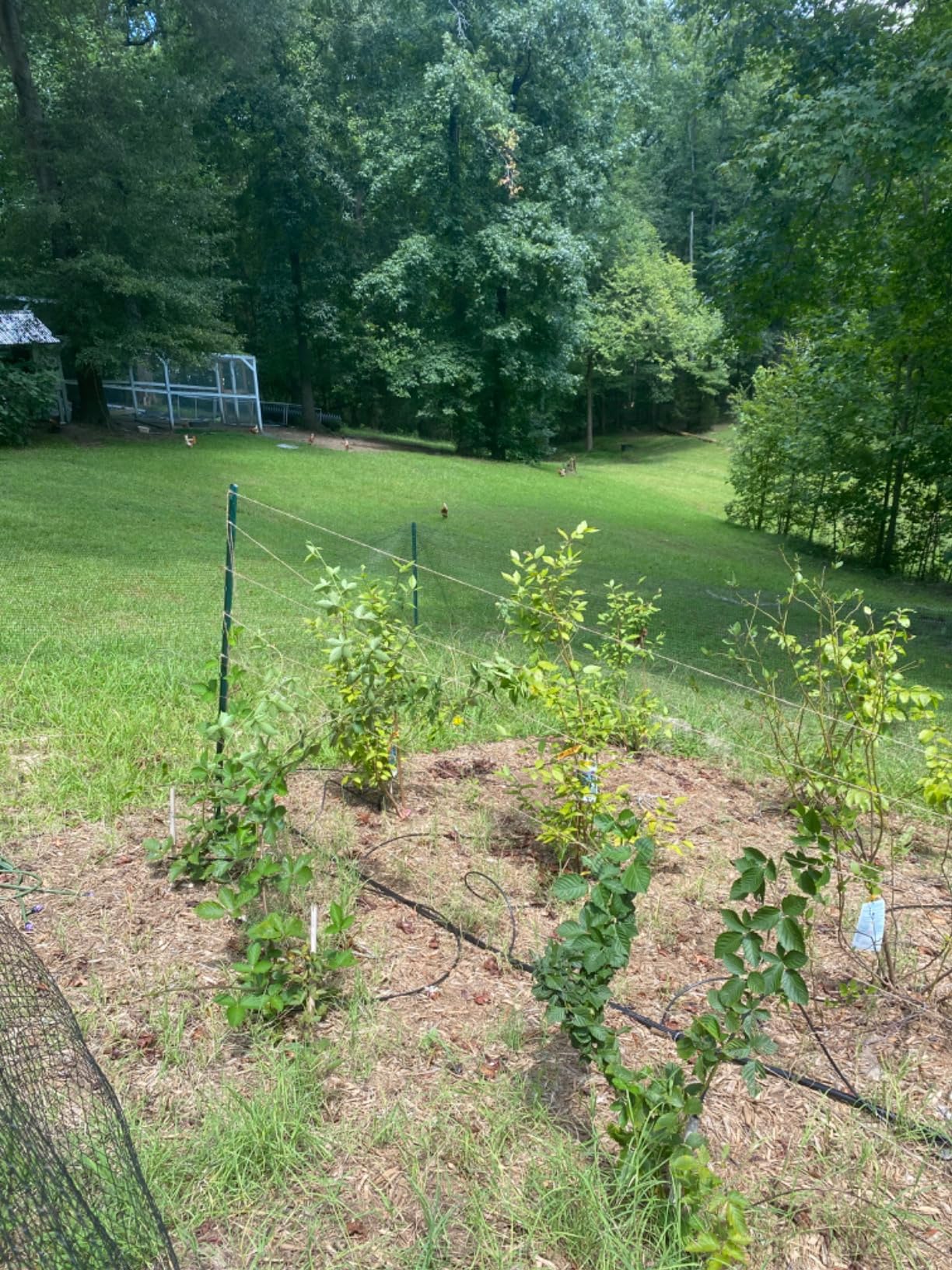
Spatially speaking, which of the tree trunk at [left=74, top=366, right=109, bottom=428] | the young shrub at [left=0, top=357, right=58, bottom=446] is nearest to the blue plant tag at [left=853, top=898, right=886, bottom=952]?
the young shrub at [left=0, top=357, right=58, bottom=446]

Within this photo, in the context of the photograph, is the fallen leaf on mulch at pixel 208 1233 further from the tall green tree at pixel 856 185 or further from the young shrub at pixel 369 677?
the tall green tree at pixel 856 185

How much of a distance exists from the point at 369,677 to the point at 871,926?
5.63 feet

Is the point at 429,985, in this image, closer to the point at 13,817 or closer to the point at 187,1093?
the point at 187,1093

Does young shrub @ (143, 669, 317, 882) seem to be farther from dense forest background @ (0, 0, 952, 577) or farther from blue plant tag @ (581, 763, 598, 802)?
dense forest background @ (0, 0, 952, 577)

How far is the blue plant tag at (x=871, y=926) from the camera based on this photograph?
2.38 m

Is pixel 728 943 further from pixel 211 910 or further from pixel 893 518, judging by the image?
pixel 893 518

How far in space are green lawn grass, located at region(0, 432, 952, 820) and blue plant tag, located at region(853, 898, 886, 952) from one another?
5.11 feet

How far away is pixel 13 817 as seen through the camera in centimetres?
321

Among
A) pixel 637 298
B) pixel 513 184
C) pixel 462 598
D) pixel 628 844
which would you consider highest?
pixel 513 184

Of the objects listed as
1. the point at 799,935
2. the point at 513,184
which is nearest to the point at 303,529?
the point at 799,935

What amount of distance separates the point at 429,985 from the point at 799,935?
3.66 ft

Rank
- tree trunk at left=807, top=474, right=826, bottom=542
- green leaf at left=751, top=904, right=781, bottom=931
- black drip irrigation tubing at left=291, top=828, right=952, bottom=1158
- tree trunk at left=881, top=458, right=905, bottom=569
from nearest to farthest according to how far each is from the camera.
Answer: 1. green leaf at left=751, top=904, right=781, bottom=931
2. black drip irrigation tubing at left=291, top=828, right=952, bottom=1158
3. tree trunk at left=881, top=458, right=905, bottom=569
4. tree trunk at left=807, top=474, right=826, bottom=542

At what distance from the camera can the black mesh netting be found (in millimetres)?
1260

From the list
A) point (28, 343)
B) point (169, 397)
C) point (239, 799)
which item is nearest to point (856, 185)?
point (239, 799)
